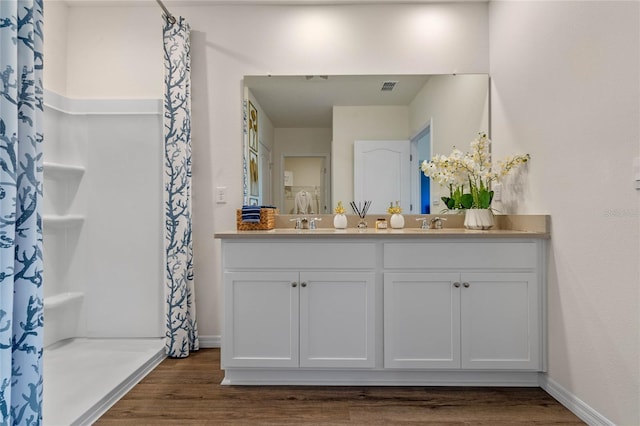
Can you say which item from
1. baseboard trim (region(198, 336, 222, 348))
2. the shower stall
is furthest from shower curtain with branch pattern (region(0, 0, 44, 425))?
the shower stall

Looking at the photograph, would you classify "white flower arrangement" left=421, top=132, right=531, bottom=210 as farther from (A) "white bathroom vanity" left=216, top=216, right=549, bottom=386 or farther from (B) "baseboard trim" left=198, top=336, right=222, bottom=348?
(B) "baseboard trim" left=198, top=336, right=222, bottom=348

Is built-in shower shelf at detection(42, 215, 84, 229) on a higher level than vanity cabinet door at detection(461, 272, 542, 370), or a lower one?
higher

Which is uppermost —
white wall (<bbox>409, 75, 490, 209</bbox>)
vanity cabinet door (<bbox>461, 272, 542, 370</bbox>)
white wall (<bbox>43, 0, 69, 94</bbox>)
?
white wall (<bbox>43, 0, 69, 94</bbox>)

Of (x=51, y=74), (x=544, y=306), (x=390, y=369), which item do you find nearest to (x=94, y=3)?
(x=51, y=74)

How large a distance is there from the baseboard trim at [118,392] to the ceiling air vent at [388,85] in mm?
2402

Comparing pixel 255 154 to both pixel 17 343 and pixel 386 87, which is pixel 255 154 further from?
pixel 17 343

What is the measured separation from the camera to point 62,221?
9.34ft

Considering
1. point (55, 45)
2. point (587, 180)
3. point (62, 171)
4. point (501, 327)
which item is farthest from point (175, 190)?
point (587, 180)

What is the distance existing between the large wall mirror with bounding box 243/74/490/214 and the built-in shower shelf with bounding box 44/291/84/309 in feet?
4.84

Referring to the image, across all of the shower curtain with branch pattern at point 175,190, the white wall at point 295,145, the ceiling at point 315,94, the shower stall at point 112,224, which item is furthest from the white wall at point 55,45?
the white wall at point 295,145

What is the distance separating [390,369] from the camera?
2.20 m

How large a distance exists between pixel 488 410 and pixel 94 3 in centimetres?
365

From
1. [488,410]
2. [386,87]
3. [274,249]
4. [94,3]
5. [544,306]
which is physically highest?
[94,3]

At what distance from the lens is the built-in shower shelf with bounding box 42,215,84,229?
9.05 feet
